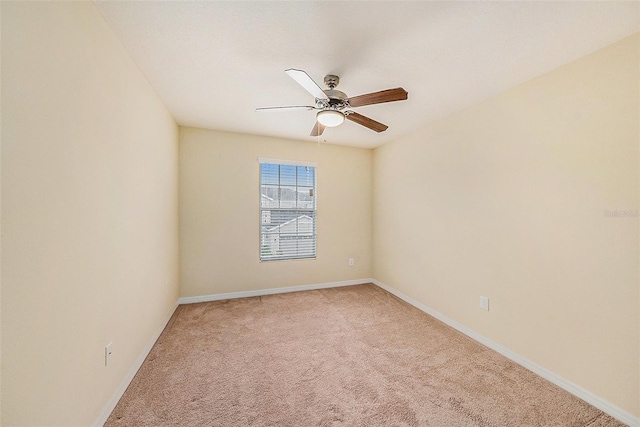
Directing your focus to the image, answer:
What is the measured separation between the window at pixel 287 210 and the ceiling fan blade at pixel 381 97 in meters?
2.18

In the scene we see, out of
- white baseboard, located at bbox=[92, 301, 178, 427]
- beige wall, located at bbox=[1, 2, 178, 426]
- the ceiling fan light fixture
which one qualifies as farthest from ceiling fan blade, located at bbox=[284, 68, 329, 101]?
white baseboard, located at bbox=[92, 301, 178, 427]

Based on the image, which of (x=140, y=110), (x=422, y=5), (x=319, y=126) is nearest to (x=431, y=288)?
(x=319, y=126)

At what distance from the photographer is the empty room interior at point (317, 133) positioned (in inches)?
45.2

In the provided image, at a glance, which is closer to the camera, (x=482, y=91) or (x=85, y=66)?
(x=85, y=66)

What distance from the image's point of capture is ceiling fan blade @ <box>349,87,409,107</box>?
1.81 metres


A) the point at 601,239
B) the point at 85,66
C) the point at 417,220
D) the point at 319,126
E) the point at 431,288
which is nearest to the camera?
the point at 85,66

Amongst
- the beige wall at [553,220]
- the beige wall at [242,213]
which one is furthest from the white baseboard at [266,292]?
the beige wall at [553,220]

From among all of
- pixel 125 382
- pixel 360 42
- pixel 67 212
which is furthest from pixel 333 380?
pixel 360 42

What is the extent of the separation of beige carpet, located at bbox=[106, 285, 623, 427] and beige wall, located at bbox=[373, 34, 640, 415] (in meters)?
0.31

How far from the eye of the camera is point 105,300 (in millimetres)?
1589

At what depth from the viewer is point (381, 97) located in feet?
6.27

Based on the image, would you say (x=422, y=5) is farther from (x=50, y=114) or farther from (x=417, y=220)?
(x=417, y=220)

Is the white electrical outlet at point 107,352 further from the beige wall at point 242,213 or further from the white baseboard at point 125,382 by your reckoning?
the beige wall at point 242,213

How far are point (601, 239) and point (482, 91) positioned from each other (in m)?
1.54
